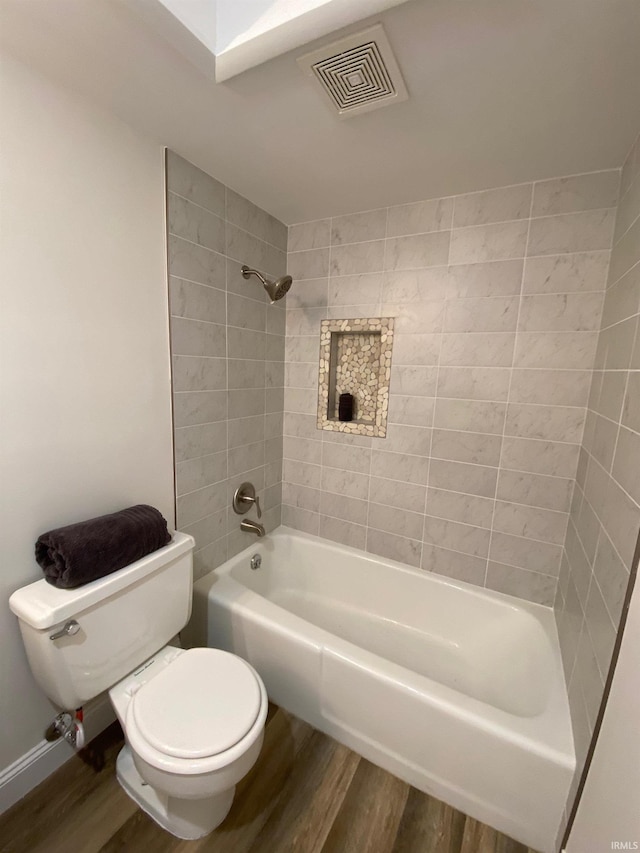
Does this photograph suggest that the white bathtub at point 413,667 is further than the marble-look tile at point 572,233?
No

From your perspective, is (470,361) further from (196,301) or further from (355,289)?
(196,301)

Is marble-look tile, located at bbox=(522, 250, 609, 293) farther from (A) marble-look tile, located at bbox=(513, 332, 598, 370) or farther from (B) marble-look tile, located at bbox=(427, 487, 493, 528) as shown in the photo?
(B) marble-look tile, located at bbox=(427, 487, 493, 528)

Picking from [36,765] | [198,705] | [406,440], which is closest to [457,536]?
[406,440]

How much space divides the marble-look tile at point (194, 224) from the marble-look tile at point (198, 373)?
1.61 feet

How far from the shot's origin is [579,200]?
1356 millimetres

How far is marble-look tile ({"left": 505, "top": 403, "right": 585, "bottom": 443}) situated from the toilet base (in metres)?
1.71

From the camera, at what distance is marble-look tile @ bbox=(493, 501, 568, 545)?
1.52 m

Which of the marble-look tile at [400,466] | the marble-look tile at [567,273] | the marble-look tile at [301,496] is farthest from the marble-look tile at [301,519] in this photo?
the marble-look tile at [567,273]

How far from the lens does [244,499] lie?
1.85 meters

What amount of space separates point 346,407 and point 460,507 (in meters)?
0.79

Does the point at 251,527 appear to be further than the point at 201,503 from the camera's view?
Yes

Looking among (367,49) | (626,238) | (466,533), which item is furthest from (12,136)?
(466,533)

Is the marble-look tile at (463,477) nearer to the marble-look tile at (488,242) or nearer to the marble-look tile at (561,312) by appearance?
the marble-look tile at (561,312)

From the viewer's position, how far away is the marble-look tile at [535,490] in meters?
1.49
